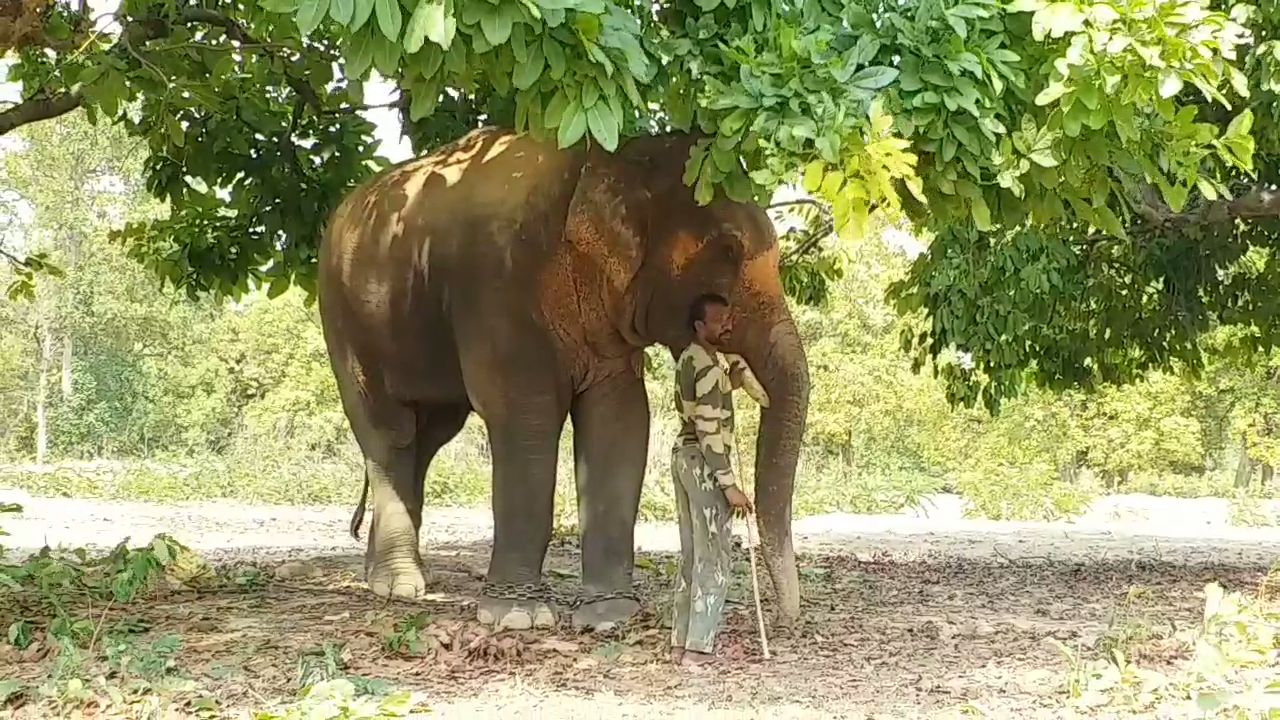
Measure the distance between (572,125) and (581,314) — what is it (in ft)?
9.28

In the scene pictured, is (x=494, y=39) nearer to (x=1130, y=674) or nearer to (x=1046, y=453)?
(x=1130, y=674)

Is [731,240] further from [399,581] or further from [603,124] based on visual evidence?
[399,581]

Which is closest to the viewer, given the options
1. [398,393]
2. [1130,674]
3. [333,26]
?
[333,26]

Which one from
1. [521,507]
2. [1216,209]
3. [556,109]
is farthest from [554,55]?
[1216,209]

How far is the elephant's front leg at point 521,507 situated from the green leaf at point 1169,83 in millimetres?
3726

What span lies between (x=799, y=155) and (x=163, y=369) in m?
36.2

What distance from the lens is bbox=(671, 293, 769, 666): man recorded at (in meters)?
6.06

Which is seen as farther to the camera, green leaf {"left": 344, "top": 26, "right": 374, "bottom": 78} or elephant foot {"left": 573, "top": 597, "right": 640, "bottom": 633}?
elephant foot {"left": 573, "top": 597, "right": 640, "bottom": 633}

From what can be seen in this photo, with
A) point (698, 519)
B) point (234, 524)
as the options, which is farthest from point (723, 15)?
point (234, 524)

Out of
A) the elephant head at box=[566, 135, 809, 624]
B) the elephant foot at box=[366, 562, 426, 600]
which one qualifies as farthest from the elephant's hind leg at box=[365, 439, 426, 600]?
the elephant head at box=[566, 135, 809, 624]

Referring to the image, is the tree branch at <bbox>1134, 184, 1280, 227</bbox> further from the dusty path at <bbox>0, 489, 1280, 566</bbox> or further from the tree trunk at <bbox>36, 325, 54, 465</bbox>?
the tree trunk at <bbox>36, 325, 54, 465</bbox>

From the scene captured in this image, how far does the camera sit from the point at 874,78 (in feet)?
14.9

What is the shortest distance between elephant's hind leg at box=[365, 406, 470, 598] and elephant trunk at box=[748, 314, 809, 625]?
2.78 m

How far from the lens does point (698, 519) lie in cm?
611
